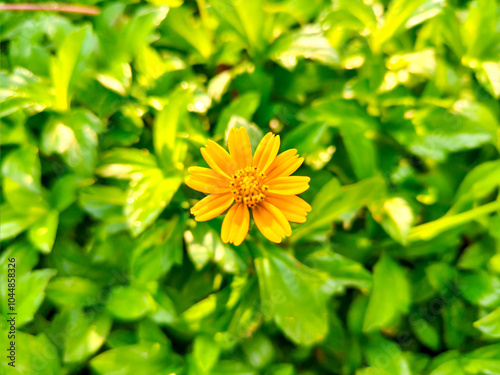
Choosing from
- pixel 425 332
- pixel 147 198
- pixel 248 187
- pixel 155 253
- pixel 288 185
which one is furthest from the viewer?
pixel 425 332

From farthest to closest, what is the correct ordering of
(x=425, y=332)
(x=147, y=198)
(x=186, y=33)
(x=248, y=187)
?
(x=186, y=33)
(x=425, y=332)
(x=147, y=198)
(x=248, y=187)

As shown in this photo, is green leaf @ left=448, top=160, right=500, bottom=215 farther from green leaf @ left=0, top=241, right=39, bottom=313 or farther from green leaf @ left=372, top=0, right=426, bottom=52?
green leaf @ left=0, top=241, right=39, bottom=313

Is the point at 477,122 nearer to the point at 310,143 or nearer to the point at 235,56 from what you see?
the point at 310,143

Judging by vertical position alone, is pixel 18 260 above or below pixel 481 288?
above

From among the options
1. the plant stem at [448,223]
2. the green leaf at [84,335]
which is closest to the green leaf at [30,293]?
the green leaf at [84,335]

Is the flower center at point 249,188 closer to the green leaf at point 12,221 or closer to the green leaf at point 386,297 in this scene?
the green leaf at point 386,297

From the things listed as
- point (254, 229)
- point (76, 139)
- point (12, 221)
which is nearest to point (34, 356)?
point (12, 221)

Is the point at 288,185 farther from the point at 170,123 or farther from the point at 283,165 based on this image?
the point at 170,123

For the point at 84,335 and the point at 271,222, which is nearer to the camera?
the point at 271,222
